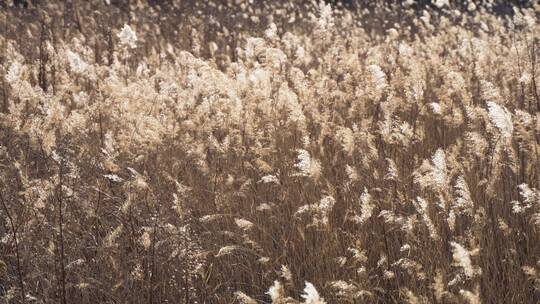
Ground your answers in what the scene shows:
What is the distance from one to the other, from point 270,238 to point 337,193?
0.39m

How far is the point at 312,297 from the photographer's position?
120 centimetres

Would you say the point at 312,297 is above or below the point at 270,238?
above

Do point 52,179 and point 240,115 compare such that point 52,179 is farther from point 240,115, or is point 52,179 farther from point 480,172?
point 480,172

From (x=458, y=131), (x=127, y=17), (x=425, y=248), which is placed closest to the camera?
(x=425, y=248)

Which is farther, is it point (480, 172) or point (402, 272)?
point (480, 172)

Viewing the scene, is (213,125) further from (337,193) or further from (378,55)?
(378,55)

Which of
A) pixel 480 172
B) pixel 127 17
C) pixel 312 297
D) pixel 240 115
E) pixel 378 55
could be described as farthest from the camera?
pixel 127 17

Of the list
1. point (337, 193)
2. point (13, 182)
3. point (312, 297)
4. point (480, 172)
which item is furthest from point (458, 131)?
point (312, 297)

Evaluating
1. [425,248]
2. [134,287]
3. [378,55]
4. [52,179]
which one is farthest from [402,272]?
[378,55]

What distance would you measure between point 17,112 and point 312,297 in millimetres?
2374

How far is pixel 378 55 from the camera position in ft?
18.0

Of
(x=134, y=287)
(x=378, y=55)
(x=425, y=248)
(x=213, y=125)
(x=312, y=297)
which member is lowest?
(x=134, y=287)

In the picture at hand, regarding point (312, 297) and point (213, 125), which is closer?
point (312, 297)

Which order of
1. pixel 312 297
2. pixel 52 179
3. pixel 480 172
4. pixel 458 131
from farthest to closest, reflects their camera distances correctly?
1. pixel 458 131
2. pixel 480 172
3. pixel 52 179
4. pixel 312 297
